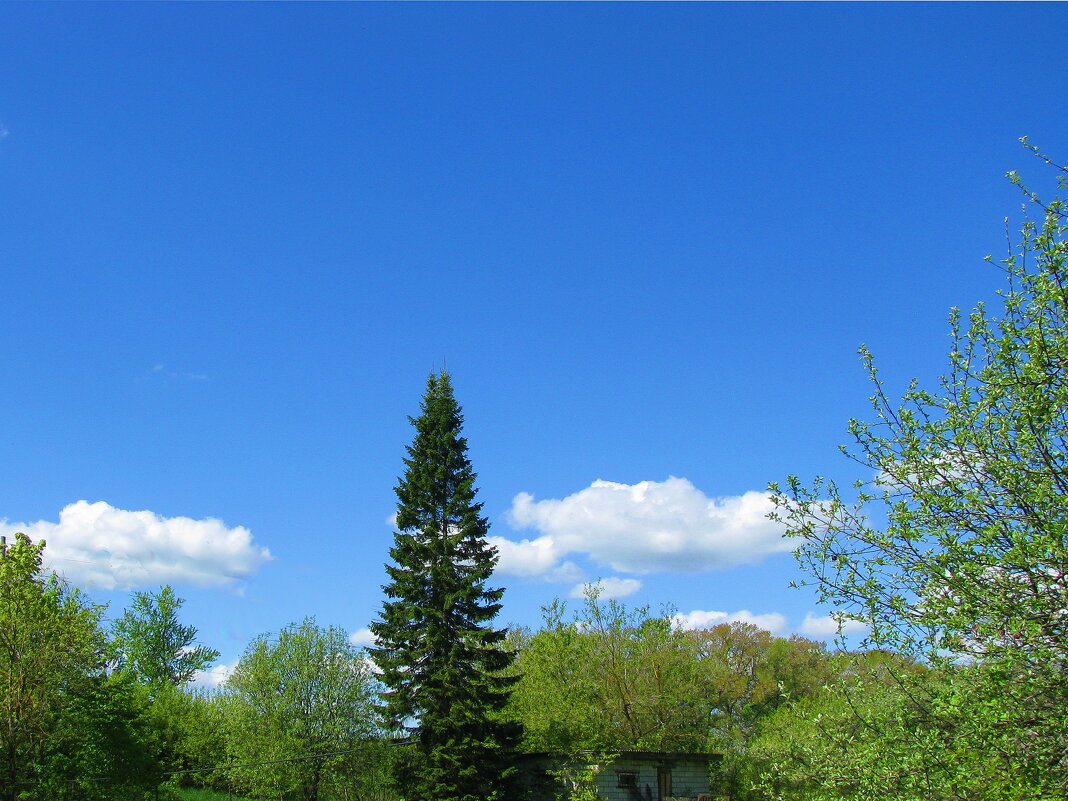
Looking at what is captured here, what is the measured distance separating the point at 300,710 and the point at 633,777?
54.0 feet

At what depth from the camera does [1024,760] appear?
797cm

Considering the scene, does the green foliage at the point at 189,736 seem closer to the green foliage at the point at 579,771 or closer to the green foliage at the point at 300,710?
the green foliage at the point at 300,710

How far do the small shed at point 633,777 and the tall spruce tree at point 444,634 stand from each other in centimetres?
259

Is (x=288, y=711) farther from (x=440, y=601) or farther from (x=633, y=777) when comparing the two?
(x=633, y=777)

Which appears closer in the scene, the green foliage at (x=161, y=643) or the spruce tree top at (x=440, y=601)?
the spruce tree top at (x=440, y=601)

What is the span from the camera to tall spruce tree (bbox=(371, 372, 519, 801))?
108ft

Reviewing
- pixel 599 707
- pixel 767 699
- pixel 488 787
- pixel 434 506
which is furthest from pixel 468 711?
pixel 767 699

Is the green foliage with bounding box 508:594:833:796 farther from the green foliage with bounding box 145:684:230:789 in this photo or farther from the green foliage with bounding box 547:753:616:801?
the green foliage with bounding box 145:684:230:789

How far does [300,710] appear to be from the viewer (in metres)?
40.2

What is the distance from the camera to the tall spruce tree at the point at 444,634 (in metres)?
32.9

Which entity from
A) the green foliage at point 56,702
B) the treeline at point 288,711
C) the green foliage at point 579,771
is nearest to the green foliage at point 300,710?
the treeline at point 288,711

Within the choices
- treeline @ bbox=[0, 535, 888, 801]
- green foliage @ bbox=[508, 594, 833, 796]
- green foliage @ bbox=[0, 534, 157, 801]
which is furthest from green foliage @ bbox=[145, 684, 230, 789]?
green foliage @ bbox=[508, 594, 833, 796]

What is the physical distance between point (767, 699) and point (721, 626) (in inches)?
264

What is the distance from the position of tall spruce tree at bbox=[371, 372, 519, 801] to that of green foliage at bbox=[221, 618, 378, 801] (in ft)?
21.8
